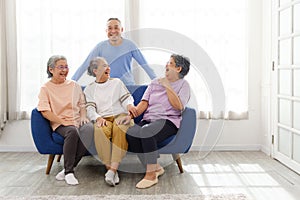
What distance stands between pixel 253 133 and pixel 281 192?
5.28ft

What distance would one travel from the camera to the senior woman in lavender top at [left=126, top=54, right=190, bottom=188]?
310 cm

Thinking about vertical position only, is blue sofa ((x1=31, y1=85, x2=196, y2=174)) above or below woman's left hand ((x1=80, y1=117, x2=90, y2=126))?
below

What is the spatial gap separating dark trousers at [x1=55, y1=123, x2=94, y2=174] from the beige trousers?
2.8 inches

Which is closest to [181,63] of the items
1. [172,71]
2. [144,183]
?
[172,71]

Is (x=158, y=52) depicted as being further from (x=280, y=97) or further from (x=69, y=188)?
(x=69, y=188)

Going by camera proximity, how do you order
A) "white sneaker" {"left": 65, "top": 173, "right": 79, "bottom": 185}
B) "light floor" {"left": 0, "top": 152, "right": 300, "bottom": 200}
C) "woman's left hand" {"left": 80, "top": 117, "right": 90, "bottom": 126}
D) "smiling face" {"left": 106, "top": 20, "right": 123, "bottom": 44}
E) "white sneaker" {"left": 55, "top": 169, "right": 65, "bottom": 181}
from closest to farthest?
1. "light floor" {"left": 0, "top": 152, "right": 300, "bottom": 200}
2. "white sneaker" {"left": 65, "top": 173, "right": 79, "bottom": 185}
3. "white sneaker" {"left": 55, "top": 169, "right": 65, "bottom": 181}
4. "woman's left hand" {"left": 80, "top": 117, "right": 90, "bottom": 126}
5. "smiling face" {"left": 106, "top": 20, "right": 123, "bottom": 44}

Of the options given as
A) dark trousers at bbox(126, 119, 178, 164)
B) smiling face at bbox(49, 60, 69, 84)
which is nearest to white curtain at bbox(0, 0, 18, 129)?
smiling face at bbox(49, 60, 69, 84)

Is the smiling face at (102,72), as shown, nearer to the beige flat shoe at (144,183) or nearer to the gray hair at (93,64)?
the gray hair at (93,64)

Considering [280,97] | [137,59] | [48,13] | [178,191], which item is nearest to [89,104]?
[137,59]

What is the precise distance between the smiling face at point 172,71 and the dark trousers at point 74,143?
73cm

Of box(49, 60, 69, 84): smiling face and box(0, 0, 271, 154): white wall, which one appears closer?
box(49, 60, 69, 84): smiling face

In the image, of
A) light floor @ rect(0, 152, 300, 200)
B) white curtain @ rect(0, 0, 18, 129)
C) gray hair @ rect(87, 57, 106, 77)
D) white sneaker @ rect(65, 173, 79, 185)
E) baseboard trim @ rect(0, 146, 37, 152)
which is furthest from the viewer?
baseboard trim @ rect(0, 146, 37, 152)

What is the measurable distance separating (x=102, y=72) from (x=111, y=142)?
0.59 metres

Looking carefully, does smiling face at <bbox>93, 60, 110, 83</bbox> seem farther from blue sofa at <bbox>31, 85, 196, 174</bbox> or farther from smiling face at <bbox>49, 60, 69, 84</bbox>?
blue sofa at <bbox>31, 85, 196, 174</bbox>
